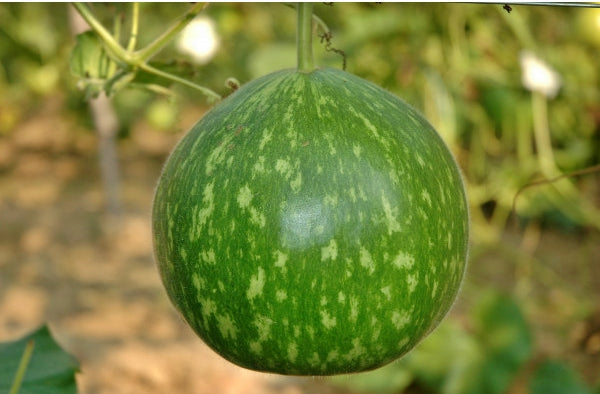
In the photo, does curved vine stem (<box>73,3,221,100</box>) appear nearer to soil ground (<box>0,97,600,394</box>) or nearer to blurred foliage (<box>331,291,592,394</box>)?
soil ground (<box>0,97,600,394</box>)

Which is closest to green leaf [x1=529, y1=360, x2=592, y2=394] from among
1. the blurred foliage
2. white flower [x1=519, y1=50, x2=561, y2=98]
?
the blurred foliage

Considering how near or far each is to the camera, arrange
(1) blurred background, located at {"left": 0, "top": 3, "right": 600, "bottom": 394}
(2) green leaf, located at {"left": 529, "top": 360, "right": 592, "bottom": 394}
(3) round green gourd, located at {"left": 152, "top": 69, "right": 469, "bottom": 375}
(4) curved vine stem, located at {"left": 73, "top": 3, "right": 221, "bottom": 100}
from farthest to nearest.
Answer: (1) blurred background, located at {"left": 0, "top": 3, "right": 600, "bottom": 394}, (2) green leaf, located at {"left": 529, "top": 360, "right": 592, "bottom": 394}, (4) curved vine stem, located at {"left": 73, "top": 3, "right": 221, "bottom": 100}, (3) round green gourd, located at {"left": 152, "top": 69, "right": 469, "bottom": 375}

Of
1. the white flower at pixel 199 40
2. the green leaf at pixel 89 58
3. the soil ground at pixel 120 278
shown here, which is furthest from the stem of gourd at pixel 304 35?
the white flower at pixel 199 40

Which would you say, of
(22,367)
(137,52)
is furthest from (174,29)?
(22,367)

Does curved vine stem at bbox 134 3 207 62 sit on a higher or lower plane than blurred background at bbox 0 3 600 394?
lower

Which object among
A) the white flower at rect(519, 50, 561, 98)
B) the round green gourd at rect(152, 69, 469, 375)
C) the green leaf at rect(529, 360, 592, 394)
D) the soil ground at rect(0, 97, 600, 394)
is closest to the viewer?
the round green gourd at rect(152, 69, 469, 375)

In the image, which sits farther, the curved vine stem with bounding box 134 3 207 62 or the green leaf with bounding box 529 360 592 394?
the green leaf with bounding box 529 360 592 394
